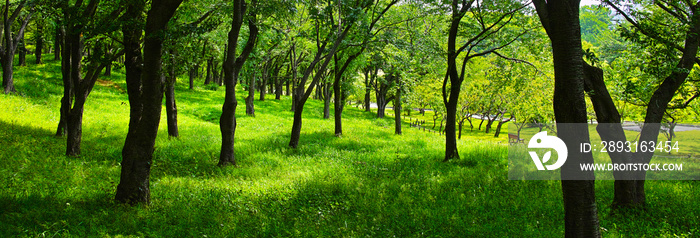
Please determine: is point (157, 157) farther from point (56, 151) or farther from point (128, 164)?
point (128, 164)

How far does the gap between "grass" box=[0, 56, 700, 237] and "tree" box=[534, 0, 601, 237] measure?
1770 mm

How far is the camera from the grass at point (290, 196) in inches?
235

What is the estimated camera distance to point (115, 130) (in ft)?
49.6

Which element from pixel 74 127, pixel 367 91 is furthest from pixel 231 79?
pixel 367 91

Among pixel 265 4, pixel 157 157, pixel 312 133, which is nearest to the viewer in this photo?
pixel 265 4

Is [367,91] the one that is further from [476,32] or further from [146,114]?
[146,114]

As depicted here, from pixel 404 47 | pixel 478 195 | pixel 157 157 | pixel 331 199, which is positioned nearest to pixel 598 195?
pixel 478 195

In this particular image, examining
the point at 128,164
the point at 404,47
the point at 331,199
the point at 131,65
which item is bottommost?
the point at 331,199

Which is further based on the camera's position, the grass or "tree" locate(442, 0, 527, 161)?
"tree" locate(442, 0, 527, 161)

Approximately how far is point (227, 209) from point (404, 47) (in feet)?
29.9

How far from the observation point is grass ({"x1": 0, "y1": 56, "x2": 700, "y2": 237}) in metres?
5.96

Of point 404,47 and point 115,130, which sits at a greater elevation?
point 404,47

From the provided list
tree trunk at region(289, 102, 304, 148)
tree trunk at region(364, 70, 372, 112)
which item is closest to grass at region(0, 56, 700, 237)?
tree trunk at region(289, 102, 304, 148)

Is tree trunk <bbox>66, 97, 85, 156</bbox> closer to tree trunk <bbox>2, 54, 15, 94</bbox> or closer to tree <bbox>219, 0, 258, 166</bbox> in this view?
tree <bbox>219, 0, 258, 166</bbox>
